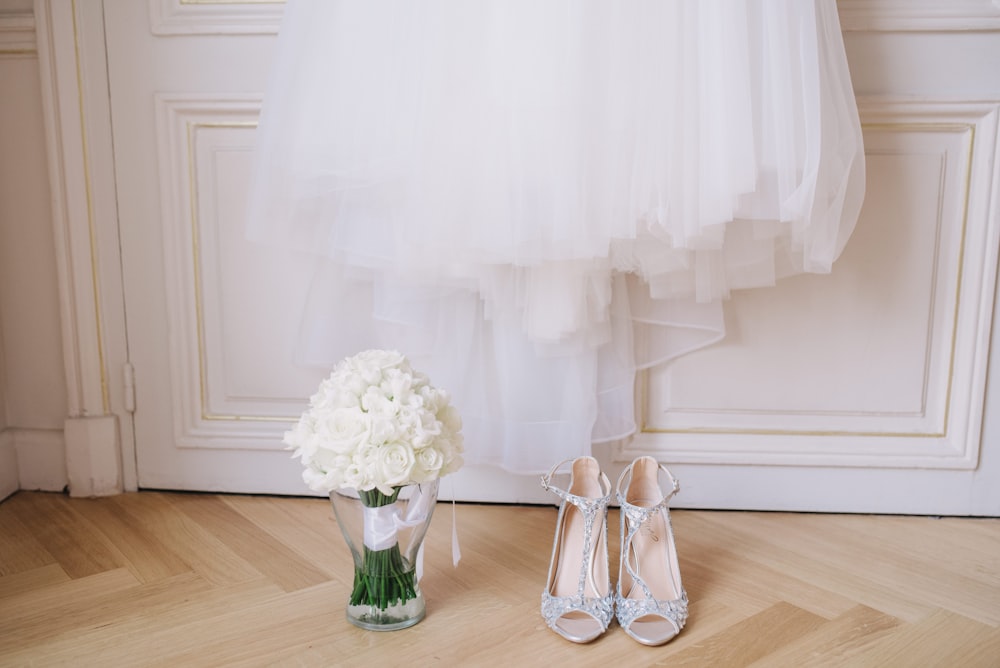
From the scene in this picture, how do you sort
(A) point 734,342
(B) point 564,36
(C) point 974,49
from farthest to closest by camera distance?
(A) point 734,342
(C) point 974,49
(B) point 564,36

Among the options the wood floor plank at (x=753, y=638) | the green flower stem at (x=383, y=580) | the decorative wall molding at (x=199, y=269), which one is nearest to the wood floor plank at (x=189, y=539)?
the decorative wall molding at (x=199, y=269)

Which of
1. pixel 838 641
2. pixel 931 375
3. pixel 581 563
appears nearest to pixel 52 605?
pixel 581 563

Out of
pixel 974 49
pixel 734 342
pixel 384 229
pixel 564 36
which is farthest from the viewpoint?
pixel 734 342

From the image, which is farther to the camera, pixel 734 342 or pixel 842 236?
pixel 734 342

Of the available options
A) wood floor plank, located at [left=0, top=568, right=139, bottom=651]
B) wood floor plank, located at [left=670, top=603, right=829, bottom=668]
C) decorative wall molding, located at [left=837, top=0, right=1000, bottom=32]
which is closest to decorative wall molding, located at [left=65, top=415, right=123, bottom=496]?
wood floor plank, located at [left=0, top=568, right=139, bottom=651]

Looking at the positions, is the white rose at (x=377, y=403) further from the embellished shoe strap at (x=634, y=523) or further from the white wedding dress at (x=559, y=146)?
the embellished shoe strap at (x=634, y=523)

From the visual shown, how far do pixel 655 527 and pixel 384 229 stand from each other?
22.8 inches

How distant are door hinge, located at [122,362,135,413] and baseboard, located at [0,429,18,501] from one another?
23cm

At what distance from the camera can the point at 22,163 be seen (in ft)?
4.92

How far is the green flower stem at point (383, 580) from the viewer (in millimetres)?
1086

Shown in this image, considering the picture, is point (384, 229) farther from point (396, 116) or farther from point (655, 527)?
point (655, 527)

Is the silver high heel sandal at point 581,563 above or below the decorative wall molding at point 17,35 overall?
below

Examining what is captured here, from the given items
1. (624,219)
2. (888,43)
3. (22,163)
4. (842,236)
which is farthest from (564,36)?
(22,163)

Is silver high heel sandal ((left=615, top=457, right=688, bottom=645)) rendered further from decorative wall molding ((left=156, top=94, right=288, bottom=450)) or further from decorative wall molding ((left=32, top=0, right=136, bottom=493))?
decorative wall molding ((left=32, top=0, right=136, bottom=493))
